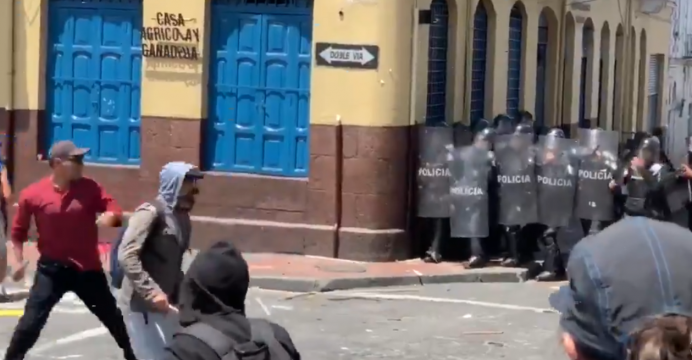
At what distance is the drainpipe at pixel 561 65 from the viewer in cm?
2069

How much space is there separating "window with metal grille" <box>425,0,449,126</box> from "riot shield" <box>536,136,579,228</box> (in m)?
1.44

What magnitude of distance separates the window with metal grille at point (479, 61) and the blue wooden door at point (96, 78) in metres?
4.20

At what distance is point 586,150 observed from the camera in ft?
48.9

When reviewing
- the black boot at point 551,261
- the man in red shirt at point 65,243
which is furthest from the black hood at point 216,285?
the black boot at point 551,261

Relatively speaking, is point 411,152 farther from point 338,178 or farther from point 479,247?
point 479,247

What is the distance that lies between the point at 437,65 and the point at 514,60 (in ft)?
10.4

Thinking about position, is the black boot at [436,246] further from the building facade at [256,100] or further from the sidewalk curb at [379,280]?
the sidewalk curb at [379,280]

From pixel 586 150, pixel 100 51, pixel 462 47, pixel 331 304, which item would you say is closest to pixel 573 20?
pixel 462 47

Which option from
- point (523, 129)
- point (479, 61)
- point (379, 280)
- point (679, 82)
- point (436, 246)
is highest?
point (679, 82)

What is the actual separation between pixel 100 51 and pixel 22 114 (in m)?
1.19

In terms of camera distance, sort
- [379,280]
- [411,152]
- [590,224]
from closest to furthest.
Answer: [379,280], [590,224], [411,152]

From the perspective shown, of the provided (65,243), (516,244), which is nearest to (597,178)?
(516,244)

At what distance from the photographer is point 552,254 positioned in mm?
14445

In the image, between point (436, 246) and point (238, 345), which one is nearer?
point (238, 345)
